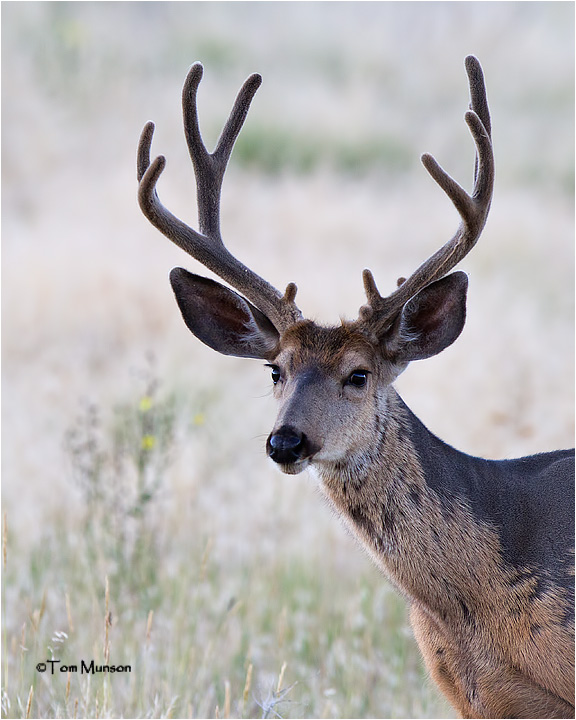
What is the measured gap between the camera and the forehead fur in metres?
3.73

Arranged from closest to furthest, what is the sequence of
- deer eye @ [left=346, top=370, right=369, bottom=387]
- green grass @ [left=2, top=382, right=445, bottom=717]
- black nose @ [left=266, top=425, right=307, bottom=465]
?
black nose @ [left=266, top=425, right=307, bottom=465] < deer eye @ [left=346, top=370, right=369, bottom=387] < green grass @ [left=2, top=382, right=445, bottom=717]

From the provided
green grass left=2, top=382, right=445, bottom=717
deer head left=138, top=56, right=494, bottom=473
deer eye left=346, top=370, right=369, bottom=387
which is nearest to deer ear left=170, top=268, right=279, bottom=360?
deer head left=138, top=56, right=494, bottom=473

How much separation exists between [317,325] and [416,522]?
0.81m

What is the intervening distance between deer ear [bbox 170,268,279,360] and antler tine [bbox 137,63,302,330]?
9cm

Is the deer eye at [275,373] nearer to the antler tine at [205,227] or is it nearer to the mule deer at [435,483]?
the mule deer at [435,483]

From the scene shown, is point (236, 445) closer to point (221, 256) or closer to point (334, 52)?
point (221, 256)

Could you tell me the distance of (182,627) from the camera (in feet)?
16.4

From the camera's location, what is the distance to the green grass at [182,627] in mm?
4379

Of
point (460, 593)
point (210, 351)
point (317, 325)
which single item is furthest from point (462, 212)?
point (210, 351)

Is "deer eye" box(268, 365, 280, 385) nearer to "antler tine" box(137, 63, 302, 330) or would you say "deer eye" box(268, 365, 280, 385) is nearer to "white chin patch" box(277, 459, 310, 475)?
"antler tine" box(137, 63, 302, 330)

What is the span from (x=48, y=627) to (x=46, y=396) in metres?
3.12

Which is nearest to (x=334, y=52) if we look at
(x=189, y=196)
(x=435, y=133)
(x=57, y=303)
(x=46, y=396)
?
(x=435, y=133)

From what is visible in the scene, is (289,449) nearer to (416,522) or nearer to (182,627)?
(416,522)

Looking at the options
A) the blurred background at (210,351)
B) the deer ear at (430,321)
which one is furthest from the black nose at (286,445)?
the blurred background at (210,351)
